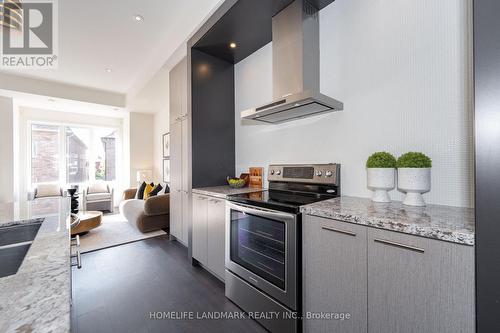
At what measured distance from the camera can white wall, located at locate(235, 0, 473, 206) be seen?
128cm

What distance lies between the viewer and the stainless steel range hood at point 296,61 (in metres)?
1.81

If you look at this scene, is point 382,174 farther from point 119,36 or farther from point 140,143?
point 140,143

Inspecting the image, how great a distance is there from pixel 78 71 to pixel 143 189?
265cm

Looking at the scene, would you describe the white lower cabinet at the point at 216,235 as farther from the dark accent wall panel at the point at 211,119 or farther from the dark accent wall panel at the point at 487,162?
the dark accent wall panel at the point at 487,162

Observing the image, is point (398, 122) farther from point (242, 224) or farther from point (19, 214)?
point (19, 214)

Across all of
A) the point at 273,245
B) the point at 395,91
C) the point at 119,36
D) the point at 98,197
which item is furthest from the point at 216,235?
the point at 98,197

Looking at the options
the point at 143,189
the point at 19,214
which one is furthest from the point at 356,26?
the point at 143,189

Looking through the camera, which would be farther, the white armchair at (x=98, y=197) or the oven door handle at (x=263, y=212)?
the white armchair at (x=98, y=197)

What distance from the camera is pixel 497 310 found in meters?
0.76

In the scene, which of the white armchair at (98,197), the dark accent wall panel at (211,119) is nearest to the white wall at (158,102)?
the dark accent wall panel at (211,119)

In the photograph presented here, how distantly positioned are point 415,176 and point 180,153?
8.71ft

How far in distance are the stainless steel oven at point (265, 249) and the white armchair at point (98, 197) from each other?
194 inches

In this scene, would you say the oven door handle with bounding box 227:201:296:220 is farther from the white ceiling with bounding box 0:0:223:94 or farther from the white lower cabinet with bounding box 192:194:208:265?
the white ceiling with bounding box 0:0:223:94

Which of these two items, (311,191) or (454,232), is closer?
(454,232)
